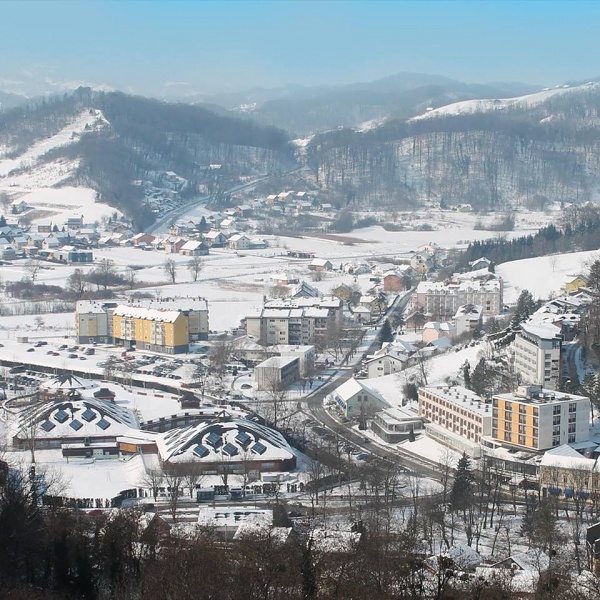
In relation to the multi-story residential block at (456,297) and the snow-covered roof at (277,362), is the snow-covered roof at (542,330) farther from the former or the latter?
the multi-story residential block at (456,297)

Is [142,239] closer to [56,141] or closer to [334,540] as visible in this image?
[56,141]

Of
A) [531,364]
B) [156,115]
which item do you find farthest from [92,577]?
[156,115]

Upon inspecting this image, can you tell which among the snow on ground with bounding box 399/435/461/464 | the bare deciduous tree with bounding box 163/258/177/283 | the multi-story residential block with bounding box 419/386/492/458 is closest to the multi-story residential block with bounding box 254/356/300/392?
the multi-story residential block with bounding box 419/386/492/458

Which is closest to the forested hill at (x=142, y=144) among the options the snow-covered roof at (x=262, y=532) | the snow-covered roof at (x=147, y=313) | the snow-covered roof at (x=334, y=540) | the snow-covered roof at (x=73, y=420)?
the snow-covered roof at (x=147, y=313)

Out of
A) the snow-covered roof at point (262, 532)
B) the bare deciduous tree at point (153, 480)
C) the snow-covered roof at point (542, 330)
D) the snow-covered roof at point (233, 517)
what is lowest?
the bare deciduous tree at point (153, 480)

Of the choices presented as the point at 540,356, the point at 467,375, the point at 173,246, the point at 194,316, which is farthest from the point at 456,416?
the point at 173,246

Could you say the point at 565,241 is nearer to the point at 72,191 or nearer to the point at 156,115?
the point at 72,191
